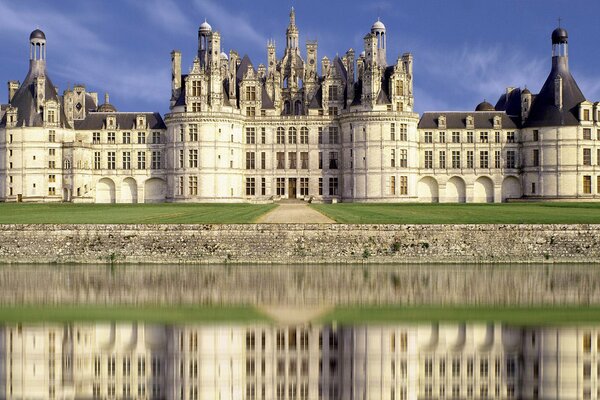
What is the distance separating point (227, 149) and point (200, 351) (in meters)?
66.1

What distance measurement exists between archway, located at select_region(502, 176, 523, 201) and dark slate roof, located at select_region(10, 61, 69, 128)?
42.1 meters

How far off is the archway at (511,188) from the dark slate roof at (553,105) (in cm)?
541

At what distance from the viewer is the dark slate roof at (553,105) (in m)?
85.8

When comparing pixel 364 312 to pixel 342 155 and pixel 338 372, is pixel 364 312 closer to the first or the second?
pixel 338 372

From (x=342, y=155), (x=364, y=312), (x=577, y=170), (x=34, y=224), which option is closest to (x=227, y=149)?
(x=342, y=155)

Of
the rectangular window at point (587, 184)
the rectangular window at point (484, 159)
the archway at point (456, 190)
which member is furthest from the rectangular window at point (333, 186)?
the rectangular window at point (587, 184)

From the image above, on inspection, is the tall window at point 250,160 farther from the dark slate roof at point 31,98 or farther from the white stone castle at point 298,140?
the dark slate roof at point 31,98

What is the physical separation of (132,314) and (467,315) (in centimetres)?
918

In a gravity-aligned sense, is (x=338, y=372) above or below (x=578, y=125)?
below

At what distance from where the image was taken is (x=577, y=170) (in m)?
85.2

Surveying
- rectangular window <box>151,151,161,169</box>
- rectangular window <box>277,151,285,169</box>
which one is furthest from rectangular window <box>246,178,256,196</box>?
rectangular window <box>151,151,161,169</box>

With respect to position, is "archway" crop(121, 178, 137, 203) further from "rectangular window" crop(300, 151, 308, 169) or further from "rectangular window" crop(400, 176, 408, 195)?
"rectangular window" crop(400, 176, 408, 195)

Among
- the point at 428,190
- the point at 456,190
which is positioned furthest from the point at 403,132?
the point at 456,190

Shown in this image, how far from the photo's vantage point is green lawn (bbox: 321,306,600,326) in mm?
24781
